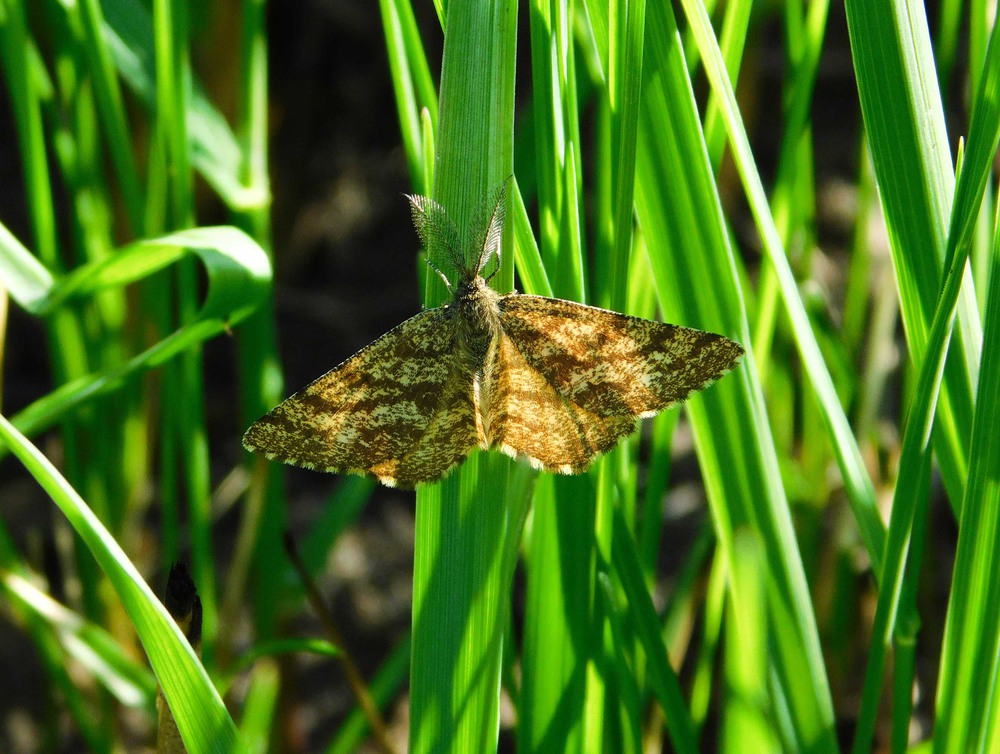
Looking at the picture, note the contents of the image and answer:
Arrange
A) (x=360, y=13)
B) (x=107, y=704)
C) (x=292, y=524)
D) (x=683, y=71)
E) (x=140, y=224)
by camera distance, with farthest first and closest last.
A: (x=360, y=13) < (x=292, y=524) < (x=107, y=704) < (x=140, y=224) < (x=683, y=71)

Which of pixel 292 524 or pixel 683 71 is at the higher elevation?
pixel 683 71

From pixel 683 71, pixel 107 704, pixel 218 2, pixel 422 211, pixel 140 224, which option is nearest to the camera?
pixel 683 71

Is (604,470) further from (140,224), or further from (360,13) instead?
(360,13)

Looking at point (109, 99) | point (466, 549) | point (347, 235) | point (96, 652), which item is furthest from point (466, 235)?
point (347, 235)

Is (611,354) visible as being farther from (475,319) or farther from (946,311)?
(946,311)

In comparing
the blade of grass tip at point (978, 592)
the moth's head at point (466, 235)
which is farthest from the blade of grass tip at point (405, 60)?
the blade of grass tip at point (978, 592)

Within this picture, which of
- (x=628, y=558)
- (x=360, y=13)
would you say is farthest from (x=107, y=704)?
(x=360, y=13)

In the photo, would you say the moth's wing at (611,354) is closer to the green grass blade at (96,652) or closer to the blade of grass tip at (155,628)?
the blade of grass tip at (155,628)
